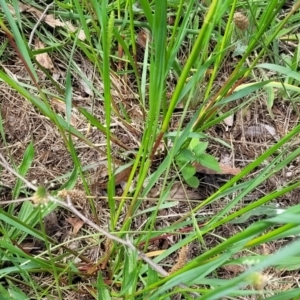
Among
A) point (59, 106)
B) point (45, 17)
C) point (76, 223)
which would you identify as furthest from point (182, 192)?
point (45, 17)

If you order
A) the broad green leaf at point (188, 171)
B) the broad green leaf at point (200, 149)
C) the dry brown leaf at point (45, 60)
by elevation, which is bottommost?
the broad green leaf at point (188, 171)

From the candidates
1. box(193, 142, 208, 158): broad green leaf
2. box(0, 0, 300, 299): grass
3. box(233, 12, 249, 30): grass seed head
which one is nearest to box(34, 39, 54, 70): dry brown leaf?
box(0, 0, 300, 299): grass

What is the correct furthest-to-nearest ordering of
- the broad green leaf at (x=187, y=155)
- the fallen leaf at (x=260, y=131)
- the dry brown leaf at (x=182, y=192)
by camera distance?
the fallen leaf at (x=260, y=131) → the dry brown leaf at (x=182, y=192) → the broad green leaf at (x=187, y=155)

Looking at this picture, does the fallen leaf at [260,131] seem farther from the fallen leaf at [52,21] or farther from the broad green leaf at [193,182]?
the fallen leaf at [52,21]

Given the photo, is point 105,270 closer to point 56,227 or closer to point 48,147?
point 56,227

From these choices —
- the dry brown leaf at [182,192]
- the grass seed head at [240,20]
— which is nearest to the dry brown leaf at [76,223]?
the dry brown leaf at [182,192]

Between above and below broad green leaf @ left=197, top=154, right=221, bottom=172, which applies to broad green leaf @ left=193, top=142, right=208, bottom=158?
above

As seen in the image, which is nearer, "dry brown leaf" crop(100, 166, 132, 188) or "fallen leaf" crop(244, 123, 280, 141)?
"dry brown leaf" crop(100, 166, 132, 188)

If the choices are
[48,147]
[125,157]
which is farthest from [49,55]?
[125,157]

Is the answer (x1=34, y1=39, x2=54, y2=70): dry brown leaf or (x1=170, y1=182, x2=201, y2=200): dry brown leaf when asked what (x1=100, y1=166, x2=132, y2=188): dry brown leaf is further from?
(x1=34, y1=39, x2=54, y2=70): dry brown leaf
